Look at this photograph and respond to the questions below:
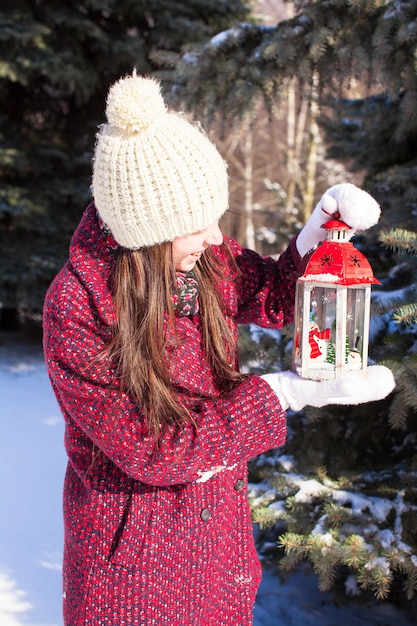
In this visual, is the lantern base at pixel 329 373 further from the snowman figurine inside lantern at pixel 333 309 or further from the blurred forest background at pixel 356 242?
the blurred forest background at pixel 356 242

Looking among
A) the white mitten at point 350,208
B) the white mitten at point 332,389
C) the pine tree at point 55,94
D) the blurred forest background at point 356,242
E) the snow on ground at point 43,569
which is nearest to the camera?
the white mitten at point 332,389

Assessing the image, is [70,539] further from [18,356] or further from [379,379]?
[18,356]

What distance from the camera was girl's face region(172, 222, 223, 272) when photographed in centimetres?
139

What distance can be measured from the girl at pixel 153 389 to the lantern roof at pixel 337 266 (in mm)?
141

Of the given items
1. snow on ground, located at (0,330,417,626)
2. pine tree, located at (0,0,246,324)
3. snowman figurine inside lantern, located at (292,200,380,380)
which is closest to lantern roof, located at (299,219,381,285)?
snowman figurine inside lantern, located at (292,200,380,380)

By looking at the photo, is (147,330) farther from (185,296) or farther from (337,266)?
(337,266)

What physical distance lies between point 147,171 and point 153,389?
0.47 metres

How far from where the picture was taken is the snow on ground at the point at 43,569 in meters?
2.67

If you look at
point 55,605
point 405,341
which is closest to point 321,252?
point 405,341

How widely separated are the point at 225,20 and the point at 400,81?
195 inches

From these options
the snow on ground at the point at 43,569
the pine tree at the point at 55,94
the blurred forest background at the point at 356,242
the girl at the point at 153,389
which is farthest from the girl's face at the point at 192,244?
the pine tree at the point at 55,94

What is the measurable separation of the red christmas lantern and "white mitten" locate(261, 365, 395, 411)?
0.04 metres

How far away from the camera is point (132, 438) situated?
1.24m

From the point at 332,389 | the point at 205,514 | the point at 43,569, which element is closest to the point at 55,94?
the point at 43,569
